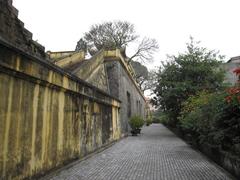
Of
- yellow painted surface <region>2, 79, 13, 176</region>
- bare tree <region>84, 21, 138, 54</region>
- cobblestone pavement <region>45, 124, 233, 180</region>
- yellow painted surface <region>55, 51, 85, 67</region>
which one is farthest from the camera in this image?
bare tree <region>84, 21, 138, 54</region>

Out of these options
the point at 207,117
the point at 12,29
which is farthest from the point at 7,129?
the point at 207,117

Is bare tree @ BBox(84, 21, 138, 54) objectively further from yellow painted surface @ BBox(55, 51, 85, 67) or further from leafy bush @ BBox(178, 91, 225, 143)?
leafy bush @ BBox(178, 91, 225, 143)

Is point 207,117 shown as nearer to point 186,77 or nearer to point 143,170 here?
point 143,170

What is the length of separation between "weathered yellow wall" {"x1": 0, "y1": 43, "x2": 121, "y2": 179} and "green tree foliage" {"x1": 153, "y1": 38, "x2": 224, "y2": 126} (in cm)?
749

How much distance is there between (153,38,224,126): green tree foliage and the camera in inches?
493

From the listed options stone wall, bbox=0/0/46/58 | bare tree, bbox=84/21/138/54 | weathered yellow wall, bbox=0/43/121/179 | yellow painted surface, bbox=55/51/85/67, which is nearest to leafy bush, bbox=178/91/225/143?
weathered yellow wall, bbox=0/43/121/179

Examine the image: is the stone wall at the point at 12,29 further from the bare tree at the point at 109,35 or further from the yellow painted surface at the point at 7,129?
→ the bare tree at the point at 109,35

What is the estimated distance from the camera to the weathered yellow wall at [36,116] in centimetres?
325

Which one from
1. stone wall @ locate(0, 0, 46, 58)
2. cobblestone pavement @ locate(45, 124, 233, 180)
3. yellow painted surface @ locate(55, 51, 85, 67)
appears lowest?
cobblestone pavement @ locate(45, 124, 233, 180)

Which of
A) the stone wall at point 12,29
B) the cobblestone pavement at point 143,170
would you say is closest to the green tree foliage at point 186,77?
the cobblestone pavement at point 143,170

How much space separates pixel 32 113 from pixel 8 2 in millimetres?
2562

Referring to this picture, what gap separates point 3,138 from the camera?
315 centimetres

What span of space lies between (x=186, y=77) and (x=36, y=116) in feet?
35.0

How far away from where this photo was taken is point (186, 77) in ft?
42.8
